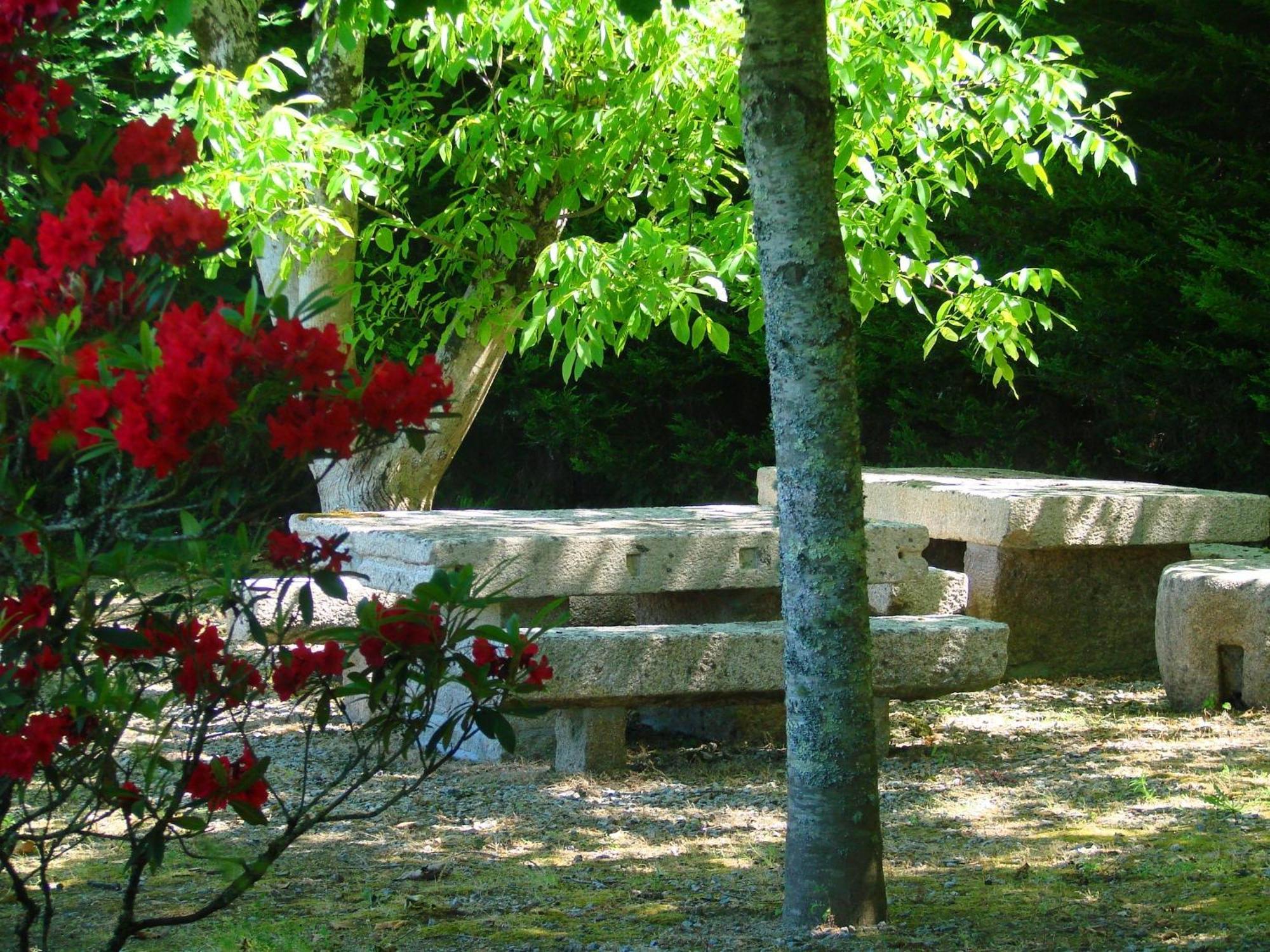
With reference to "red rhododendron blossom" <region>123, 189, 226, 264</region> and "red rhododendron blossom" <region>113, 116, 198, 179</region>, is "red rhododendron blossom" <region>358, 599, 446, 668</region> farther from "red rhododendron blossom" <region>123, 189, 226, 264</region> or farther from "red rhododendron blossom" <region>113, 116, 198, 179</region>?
"red rhododendron blossom" <region>113, 116, 198, 179</region>

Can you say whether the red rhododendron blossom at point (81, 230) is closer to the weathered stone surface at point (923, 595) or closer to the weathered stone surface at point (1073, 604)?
the weathered stone surface at point (923, 595)

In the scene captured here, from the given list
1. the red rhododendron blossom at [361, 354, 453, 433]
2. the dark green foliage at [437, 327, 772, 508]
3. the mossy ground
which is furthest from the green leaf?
the dark green foliage at [437, 327, 772, 508]

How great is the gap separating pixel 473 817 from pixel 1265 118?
6234 mm

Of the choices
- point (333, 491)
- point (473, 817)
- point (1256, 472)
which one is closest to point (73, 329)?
point (473, 817)

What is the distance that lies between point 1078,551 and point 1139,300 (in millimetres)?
2001

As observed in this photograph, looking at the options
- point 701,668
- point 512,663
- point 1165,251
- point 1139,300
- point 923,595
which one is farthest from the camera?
point 1139,300

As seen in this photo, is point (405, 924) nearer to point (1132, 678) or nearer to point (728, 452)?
point (1132, 678)

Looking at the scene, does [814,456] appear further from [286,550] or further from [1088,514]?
[1088,514]

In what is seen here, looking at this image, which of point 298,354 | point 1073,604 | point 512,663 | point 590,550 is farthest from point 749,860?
point 1073,604

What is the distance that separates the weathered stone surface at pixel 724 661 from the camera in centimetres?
473

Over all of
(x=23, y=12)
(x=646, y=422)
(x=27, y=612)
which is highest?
(x=23, y=12)

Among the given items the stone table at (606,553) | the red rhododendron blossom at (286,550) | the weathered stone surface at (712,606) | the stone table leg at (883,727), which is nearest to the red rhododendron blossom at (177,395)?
the red rhododendron blossom at (286,550)

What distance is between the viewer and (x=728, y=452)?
11.2 meters

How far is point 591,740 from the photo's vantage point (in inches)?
198
